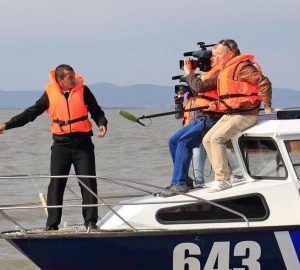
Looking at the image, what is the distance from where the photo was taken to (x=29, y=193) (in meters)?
17.1

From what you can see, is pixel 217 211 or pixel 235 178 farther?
pixel 235 178

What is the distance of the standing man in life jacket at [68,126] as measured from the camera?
8484 millimetres

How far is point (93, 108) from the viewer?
8.65m

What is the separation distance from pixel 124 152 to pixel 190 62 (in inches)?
826

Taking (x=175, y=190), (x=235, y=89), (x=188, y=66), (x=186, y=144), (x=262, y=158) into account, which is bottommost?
(x=175, y=190)

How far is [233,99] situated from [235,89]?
10 centimetres

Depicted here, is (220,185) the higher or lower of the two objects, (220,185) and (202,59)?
the lower

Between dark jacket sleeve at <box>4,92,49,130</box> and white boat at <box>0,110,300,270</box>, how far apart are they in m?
1.10

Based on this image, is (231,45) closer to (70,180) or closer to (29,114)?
(29,114)

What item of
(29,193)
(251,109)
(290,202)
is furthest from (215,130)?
(29,193)

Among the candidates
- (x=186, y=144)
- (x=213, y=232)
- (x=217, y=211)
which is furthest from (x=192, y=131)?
(x=213, y=232)

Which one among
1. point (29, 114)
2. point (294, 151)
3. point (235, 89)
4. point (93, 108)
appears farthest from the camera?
point (93, 108)

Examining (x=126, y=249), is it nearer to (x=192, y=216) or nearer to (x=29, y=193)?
(x=192, y=216)

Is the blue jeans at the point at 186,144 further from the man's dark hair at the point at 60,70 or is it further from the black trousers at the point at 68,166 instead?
the man's dark hair at the point at 60,70
